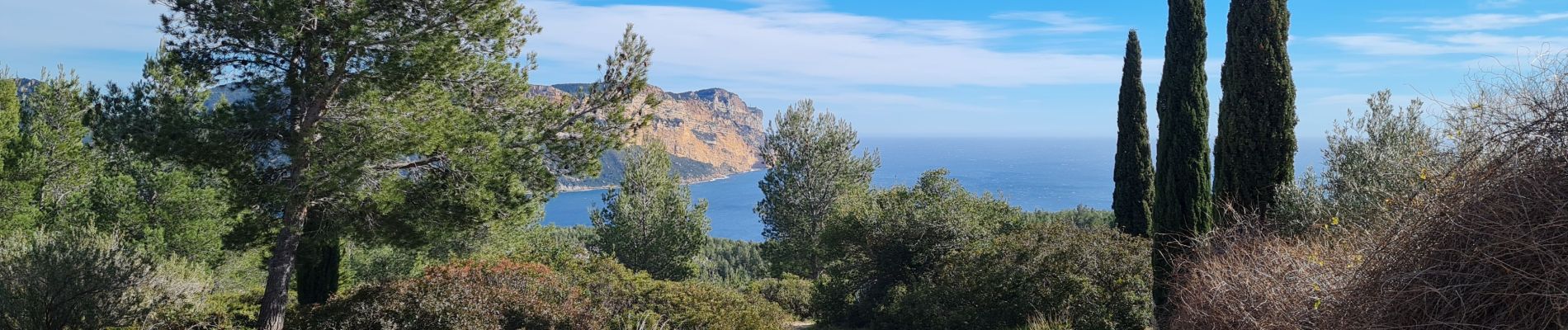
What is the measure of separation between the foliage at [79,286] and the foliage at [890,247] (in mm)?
10459

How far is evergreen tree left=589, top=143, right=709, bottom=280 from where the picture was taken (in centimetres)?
2552

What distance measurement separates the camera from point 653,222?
2598 centimetres

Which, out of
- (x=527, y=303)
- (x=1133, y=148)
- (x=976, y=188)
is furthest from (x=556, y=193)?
(x=976, y=188)

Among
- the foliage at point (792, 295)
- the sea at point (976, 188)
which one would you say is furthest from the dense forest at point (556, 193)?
the sea at point (976, 188)

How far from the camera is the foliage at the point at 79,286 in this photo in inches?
343

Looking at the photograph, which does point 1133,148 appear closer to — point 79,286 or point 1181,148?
point 1181,148

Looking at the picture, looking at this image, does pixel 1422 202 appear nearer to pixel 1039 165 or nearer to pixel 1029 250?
pixel 1029 250

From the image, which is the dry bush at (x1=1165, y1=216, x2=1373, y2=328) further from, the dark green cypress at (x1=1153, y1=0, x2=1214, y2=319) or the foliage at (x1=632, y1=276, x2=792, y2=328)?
the foliage at (x1=632, y1=276, x2=792, y2=328)

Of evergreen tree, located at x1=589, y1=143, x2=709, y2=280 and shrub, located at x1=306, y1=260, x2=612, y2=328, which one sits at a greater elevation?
shrub, located at x1=306, y1=260, x2=612, y2=328

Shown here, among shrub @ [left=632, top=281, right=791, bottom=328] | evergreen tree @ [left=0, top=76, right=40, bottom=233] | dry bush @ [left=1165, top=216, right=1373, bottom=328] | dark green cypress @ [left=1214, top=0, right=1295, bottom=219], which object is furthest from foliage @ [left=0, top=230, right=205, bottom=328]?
dark green cypress @ [left=1214, top=0, right=1295, bottom=219]

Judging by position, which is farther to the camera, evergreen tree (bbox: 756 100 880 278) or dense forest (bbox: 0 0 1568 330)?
evergreen tree (bbox: 756 100 880 278)

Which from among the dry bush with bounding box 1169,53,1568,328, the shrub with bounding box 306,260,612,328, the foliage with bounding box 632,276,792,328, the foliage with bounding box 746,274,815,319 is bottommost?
the foliage with bounding box 746,274,815,319

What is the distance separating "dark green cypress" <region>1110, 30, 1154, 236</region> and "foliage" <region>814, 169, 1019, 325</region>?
4392 millimetres

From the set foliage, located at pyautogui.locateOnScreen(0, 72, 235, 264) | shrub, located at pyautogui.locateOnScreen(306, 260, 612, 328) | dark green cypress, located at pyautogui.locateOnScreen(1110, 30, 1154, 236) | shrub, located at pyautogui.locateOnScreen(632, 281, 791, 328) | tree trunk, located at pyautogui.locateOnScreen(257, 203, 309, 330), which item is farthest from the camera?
dark green cypress, located at pyautogui.locateOnScreen(1110, 30, 1154, 236)
